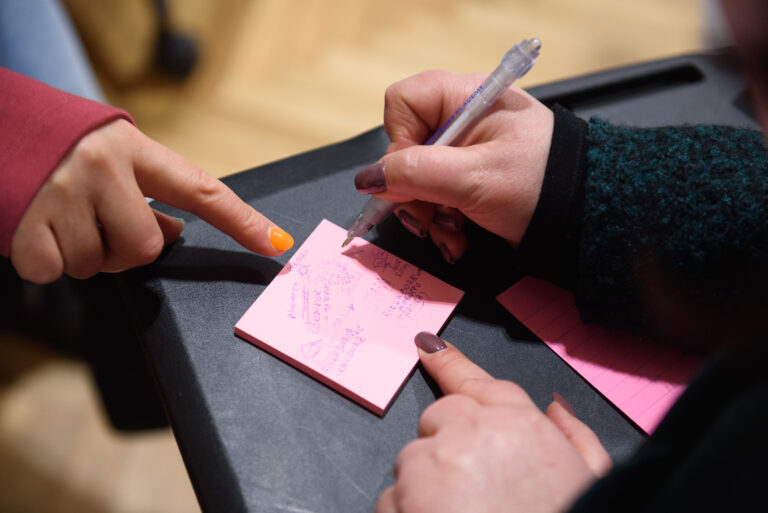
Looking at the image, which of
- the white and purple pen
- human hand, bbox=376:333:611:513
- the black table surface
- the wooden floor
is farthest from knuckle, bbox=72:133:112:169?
the wooden floor

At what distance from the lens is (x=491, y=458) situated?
36cm

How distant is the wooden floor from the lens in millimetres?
835

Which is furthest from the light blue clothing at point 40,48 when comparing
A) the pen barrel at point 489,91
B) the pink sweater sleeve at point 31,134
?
the pen barrel at point 489,91

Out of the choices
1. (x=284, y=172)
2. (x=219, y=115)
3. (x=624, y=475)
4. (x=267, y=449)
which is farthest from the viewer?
(x=219, y=115)

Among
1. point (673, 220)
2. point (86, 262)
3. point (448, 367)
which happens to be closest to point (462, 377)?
point (448, 367)

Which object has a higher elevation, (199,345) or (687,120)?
(687,120)

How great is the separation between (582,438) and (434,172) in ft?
0.82

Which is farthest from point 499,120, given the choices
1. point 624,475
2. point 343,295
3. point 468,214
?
point 624,475

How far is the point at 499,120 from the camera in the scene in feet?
1.58

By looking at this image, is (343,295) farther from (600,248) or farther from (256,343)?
(600,248)

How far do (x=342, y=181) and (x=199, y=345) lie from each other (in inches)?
9.0

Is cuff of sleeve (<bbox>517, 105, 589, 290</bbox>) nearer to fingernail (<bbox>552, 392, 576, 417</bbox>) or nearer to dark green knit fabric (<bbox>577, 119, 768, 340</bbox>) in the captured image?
dark green knit fabric (<bbox>577, 119, 768, 340</bbox>)

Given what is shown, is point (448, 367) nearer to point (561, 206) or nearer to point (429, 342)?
point (429, 342)

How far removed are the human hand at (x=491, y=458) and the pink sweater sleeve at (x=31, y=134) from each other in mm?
340
